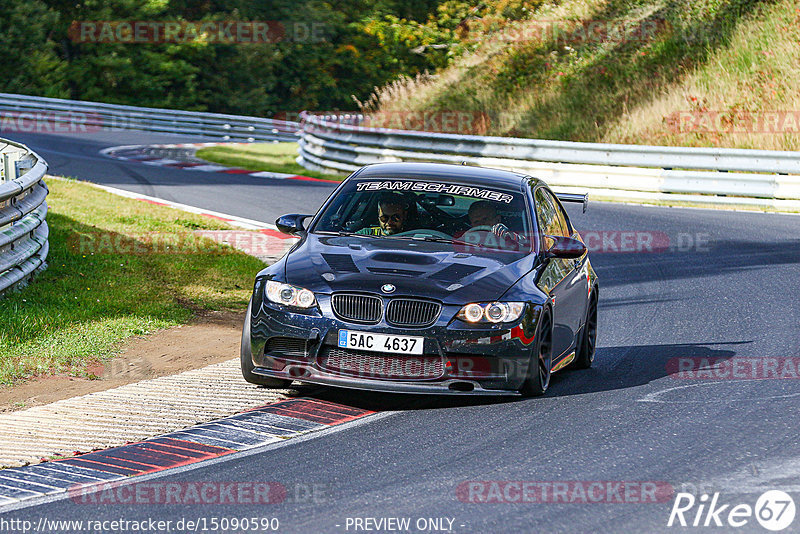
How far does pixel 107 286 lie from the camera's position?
11766 millimetres

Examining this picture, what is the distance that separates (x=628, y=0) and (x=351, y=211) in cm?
2765

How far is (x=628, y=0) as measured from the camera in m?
34.5

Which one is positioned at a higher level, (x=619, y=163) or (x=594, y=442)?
(x=619, y=163)

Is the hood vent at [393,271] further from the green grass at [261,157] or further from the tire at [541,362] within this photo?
the green grass at [261,157]

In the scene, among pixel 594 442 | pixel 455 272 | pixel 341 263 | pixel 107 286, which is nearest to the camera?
pixel 594 442

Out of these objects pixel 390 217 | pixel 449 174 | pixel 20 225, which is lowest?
pixel 20 225

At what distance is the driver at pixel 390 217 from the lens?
8719mm

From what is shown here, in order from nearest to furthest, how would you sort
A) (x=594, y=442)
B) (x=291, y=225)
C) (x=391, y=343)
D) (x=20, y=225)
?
(x=594, y=442) → (x=391, y=343) → (x=291, y=225) → (x=20, y=225)

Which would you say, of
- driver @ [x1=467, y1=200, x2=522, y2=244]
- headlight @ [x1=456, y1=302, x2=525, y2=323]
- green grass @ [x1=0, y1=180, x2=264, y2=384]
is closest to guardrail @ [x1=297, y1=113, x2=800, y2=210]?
A: green grass @ [x1=0, y1=180, x2=264, y2=384]

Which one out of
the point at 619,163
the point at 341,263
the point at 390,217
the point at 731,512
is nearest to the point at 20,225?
the point at 390,217

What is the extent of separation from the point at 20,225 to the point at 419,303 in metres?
5.34

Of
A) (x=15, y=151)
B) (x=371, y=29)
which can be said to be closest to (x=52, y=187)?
(x=15, y=151)

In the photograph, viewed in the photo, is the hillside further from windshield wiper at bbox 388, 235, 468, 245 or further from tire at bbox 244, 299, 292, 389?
tire at bbox 244, 299, 292, 389

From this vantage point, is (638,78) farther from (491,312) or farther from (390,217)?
(491,312)
